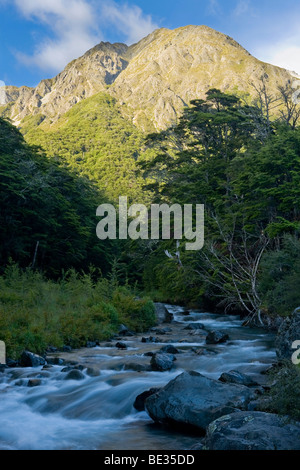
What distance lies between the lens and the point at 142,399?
721cm

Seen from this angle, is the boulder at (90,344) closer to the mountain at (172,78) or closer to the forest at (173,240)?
the forest at (173,240)

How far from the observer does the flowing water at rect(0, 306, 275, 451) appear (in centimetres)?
596

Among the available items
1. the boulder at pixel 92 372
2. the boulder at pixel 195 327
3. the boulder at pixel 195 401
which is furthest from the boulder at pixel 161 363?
the boulder at pixel 195 327

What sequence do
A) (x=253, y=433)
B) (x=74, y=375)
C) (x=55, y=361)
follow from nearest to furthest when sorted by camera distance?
1. (x=253, y=433)
2. (x=74, y=375)
3. (x=55, y=361)

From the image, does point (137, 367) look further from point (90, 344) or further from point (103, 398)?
point (90, 344)

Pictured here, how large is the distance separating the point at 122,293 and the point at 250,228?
7031 millimetres

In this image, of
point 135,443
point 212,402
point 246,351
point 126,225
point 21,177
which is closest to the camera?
point 135,443

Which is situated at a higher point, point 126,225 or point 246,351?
point 126,225

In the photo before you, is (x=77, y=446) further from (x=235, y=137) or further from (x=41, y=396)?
(x=235, y=137)

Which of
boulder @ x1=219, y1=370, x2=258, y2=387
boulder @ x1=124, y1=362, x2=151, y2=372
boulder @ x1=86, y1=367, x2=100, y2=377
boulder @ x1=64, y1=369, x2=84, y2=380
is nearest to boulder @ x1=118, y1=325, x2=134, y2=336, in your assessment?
boulder @ x1=124, y1=362, x2=151, y2=372

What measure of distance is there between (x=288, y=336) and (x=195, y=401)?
3.98 metres

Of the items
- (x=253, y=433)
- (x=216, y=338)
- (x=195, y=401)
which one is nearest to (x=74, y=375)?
(x=195, y=401)

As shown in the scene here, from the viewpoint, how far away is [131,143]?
347ft

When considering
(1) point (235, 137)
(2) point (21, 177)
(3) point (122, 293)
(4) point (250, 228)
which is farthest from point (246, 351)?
(1) point (235, 137)
